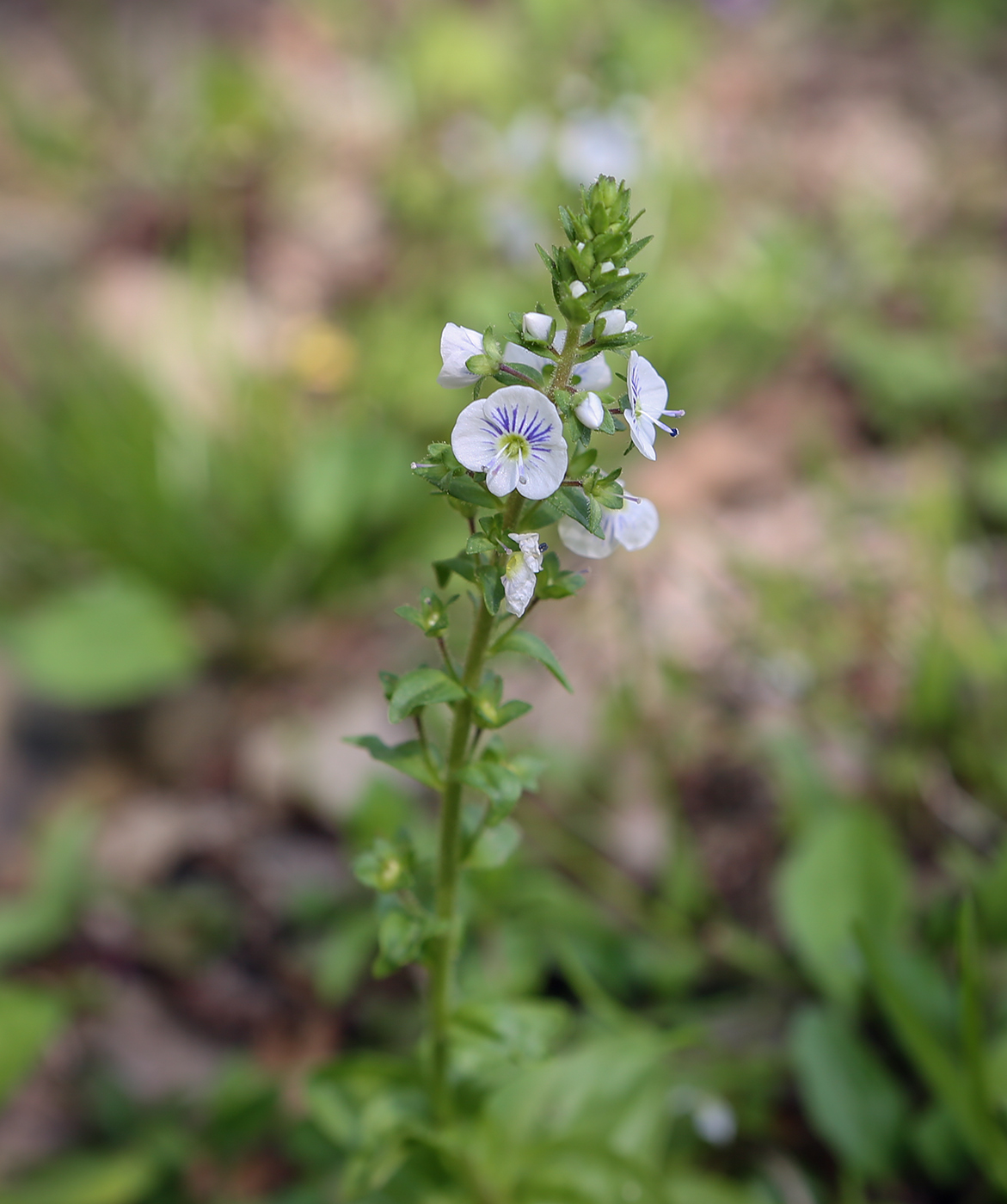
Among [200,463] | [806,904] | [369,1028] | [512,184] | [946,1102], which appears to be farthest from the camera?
[512,184]

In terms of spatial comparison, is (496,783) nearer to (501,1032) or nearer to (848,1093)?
(501,1032)

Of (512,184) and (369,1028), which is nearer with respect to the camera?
(369,1028)

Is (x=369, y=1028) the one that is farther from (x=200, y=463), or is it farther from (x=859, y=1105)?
(x=200, y=463)

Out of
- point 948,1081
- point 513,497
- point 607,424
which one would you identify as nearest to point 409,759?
point 513,497

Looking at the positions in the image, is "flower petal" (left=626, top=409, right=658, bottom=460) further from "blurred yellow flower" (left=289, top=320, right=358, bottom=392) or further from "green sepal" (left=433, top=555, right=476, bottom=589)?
"blurred yellow flower" (left=289, top=320, right=358, bottom=392)

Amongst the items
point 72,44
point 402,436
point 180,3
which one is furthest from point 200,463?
point 180,3

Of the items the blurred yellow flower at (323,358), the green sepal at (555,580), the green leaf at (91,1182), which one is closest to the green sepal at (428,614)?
the green sepal at (555,580)
